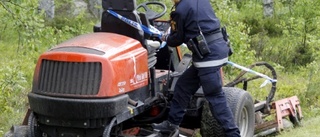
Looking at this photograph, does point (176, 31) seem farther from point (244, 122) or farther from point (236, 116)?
point (244, 122)

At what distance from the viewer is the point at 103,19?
6.08 metres

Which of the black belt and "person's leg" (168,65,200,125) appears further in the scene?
"person's leg" (168,65,200,125)

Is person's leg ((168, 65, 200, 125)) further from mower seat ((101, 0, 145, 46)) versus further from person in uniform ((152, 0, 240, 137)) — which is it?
A: mower seat ((101, 0, 145, 46))

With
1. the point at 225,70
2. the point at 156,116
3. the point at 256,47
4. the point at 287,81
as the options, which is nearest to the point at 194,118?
the point at 156,116

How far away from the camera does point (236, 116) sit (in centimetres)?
654

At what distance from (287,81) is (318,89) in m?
1.70

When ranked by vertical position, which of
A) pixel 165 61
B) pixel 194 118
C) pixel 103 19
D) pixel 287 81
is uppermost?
pixel 103 19

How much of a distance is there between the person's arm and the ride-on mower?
0.60ft

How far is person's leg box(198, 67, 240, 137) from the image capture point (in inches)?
234

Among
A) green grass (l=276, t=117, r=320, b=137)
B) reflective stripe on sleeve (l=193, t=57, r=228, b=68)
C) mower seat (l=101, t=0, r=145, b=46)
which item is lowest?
green grass (l=276, t=117, r=320, b=137)

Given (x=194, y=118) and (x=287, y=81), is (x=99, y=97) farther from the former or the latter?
(x=287, y=81)

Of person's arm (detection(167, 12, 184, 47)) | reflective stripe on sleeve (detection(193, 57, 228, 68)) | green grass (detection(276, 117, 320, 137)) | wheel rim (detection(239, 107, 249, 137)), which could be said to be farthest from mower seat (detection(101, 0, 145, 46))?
green grass (detection(276, 117, 320, 137))

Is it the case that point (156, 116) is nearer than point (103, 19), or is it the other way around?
point (103, 19)

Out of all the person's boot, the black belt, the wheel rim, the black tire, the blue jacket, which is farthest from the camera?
the wheel rim
